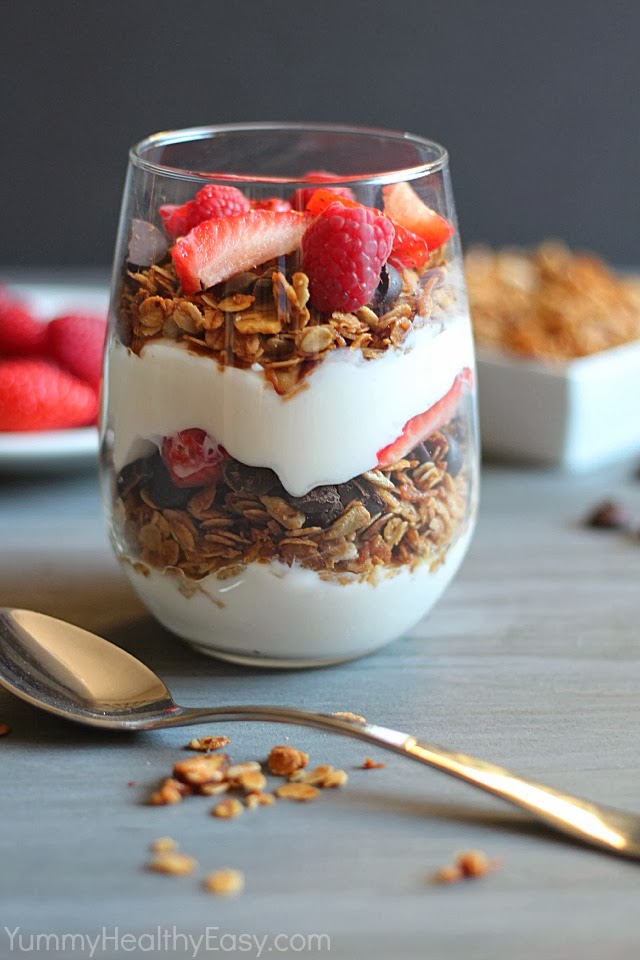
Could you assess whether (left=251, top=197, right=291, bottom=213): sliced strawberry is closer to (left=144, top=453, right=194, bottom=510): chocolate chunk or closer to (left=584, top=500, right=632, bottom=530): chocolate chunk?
(left=144, top=453, right=194, bottom=510): chocolate chunk

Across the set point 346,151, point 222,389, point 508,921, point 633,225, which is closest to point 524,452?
point 346,151

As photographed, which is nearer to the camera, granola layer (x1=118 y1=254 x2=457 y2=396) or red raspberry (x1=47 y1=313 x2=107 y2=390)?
granola layer (x1=118 y1=254 x2=457 y2=396)

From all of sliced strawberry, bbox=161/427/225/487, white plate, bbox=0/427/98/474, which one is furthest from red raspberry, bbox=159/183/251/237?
white plate, bbox=0/427/98/474

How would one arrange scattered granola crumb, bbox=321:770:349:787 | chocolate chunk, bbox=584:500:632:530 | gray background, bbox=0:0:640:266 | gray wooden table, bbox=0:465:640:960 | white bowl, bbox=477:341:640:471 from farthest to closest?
gray background, bbox=0:0:640:266
white bowl, bbox=477:341:640:471
chocolate chunk, bbox=584:500:632:530
scattered granola crumb, bbox=321:770:349:787
gray wooden table, bbox=0:465:640:960

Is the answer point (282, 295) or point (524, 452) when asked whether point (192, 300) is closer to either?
point (282, 295)

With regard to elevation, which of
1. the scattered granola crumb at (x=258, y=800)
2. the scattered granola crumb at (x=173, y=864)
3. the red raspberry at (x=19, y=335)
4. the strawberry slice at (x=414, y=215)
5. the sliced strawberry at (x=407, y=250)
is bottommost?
the scattered granola crumb at (x=258, y=800)

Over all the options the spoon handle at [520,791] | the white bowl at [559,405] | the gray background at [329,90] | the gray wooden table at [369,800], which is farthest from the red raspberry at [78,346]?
the gray background at [329,90]

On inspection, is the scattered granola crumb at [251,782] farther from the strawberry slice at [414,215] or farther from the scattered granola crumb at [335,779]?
the strawberry slice at [414,215]
